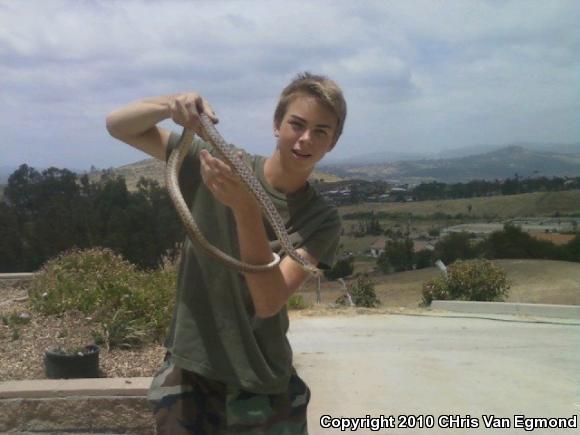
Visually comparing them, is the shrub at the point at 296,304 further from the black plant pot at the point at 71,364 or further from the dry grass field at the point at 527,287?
the black plant pot at the point at 71,364

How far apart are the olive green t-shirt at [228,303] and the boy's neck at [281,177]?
2cm

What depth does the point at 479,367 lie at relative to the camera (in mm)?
6676

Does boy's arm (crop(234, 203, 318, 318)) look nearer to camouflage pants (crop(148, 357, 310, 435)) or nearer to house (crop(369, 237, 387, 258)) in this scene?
camouflage pants (crop(148, 357, 310, 435))

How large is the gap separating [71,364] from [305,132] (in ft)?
11.3

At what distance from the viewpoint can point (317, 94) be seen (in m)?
1.98

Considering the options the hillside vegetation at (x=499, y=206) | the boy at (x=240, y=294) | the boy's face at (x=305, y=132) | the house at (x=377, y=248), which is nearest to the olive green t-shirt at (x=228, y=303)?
the boy at (x=240, y=294)

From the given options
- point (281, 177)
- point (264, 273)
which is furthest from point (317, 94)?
point (264, 273)

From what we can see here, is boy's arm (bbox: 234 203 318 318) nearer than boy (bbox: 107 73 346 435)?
Yes

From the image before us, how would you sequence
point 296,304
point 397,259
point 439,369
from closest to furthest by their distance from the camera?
1. point 439,369
2. point 296,304
3. point 397,259

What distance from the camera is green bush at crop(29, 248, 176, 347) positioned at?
5.74 meters

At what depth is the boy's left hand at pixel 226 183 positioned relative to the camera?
1686 millimetres

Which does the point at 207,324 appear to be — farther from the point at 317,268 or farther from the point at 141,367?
the point at 141,367

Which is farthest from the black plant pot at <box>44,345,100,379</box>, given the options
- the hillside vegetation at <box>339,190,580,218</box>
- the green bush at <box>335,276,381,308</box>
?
the hillside vegetation at <box>339,190,580,218</box>

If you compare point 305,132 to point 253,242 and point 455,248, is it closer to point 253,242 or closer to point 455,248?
point 253,242
